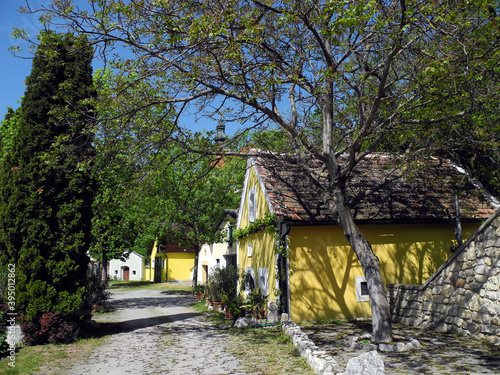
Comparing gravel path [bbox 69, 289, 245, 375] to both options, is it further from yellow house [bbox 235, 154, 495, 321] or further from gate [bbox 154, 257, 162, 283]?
gate [bbox 154, 257, 162, 283]

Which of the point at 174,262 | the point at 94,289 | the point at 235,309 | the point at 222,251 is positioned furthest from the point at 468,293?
the point at 174,262

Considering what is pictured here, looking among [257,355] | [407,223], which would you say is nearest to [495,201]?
[407,223]

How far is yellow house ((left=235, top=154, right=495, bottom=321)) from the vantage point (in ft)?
38.2

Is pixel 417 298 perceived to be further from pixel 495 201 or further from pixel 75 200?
pixel 75 200

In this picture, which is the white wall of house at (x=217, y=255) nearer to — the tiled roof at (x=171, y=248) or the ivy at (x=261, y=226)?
the ivy at (x=261, y=226)

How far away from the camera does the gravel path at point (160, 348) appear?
7.66 meters

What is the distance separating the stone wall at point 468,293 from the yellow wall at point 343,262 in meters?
1.85

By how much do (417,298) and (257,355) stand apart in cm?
479

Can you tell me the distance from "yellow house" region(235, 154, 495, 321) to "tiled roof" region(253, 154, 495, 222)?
0.03 meters

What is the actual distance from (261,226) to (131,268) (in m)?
44.0

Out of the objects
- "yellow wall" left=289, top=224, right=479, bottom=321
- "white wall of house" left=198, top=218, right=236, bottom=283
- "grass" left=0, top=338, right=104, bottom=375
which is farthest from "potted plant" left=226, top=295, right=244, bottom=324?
"white wall of house" left=198, top=218, right=236, bottom=283

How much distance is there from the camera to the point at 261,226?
1327cm

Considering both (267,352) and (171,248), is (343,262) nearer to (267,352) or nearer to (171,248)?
(267,352)

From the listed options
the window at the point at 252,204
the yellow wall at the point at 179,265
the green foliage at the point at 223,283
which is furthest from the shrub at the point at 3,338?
the yellow wall at the point at 179,265
